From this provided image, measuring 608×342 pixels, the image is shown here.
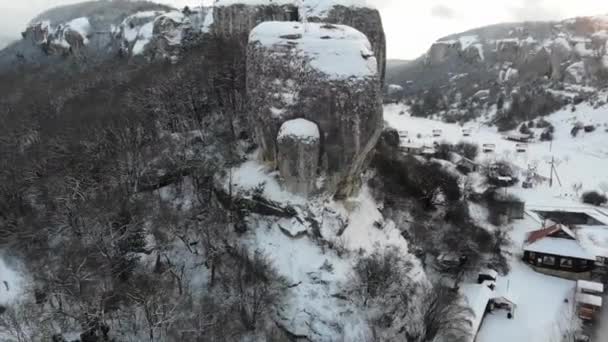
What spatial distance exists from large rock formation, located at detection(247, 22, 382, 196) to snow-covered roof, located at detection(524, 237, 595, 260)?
52.9 feet

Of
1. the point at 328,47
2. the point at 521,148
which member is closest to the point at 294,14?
the point at 328,47

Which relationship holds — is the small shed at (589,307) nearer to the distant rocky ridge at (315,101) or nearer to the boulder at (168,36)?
the distant rocky ridge at (315,101)

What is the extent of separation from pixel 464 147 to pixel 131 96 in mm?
43300

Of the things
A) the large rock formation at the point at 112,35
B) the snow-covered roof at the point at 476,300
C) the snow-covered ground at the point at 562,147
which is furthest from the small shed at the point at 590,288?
the large rock formation at the point at 112,35

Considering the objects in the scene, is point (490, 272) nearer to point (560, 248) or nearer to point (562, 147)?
point (560, 248)

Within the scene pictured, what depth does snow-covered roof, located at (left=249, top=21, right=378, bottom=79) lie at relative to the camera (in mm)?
22688

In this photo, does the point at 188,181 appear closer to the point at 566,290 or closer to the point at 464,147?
the point at 566,290

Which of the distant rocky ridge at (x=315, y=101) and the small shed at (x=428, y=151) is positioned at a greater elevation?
the distant rocky ridge at (x=315, y=101)

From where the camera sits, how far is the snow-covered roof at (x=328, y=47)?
22.7 meters

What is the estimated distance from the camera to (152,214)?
2342cm

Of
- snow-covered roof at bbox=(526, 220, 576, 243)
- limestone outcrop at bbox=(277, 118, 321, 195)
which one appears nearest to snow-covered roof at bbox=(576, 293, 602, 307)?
snow-covered roof at bbox=(526, 220, 576, 243)

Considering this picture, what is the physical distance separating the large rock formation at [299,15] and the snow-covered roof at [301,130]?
12.6 metres

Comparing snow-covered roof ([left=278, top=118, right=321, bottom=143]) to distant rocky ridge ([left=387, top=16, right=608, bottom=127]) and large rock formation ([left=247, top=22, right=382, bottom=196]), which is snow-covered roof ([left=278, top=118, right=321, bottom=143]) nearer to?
large rock formation ([left=247, top=22, right=382, bottom=196])

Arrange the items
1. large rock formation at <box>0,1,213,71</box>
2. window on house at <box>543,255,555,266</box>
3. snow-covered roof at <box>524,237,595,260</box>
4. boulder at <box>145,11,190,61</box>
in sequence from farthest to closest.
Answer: large rock formation at <box>0,1,213,71</box>, boulder at <box>145,11,190,61</box>, window on house at <box>543,255,555,266</box>, snow-covered roof at <box>524,237,595,260</box>
